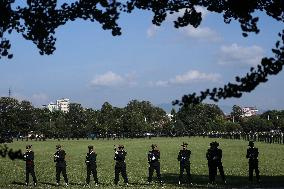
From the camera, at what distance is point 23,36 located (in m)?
5.32

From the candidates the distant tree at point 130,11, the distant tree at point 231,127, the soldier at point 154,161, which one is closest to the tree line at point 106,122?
the distant tree at point 231,127

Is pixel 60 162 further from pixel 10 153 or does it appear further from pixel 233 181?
pixel 10 153

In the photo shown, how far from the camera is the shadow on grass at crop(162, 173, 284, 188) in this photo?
59.9ft

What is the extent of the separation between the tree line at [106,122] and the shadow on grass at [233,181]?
7646 cm

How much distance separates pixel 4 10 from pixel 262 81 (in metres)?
2.55

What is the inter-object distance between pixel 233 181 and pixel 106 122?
104627 millimetres

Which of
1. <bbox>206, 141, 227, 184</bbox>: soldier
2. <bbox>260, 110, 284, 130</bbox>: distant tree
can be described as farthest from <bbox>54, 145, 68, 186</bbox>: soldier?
<bbox>260, 110, 284, 130</bbox>: distant tree

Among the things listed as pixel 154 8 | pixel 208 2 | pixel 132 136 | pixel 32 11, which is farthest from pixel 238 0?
pixel 132 136

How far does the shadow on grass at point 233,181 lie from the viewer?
1827 centimetres

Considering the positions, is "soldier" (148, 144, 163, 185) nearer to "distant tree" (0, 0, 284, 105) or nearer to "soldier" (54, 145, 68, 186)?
"soldier" (54, 145, 68, 186)

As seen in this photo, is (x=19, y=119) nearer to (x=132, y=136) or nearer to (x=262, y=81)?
(x=132, y=136)

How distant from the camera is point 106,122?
406ft

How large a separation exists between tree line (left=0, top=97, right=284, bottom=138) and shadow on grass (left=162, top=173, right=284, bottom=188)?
7646 cm

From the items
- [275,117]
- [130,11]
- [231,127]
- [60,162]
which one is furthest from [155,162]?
[275,117]
